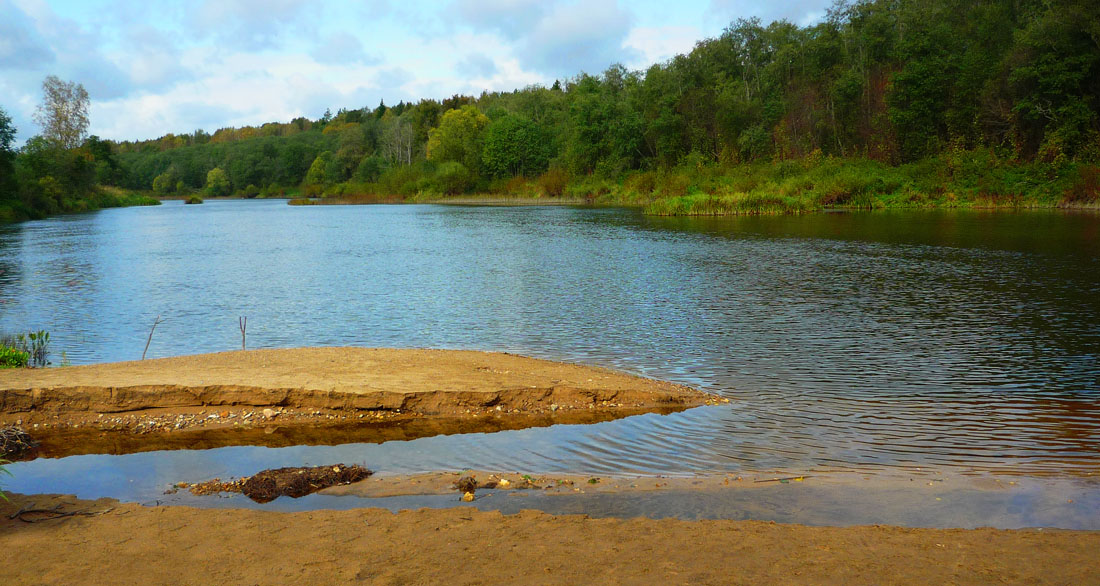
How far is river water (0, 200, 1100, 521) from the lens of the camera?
8.13 metres

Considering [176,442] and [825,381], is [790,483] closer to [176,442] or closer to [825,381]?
[825,381]

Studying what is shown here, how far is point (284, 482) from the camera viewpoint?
690 centimetres

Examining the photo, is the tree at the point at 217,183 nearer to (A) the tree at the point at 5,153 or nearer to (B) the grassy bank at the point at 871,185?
(A) the tree at the point at 5,153

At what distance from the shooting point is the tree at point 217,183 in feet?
514

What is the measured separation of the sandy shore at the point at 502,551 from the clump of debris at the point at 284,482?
766mm

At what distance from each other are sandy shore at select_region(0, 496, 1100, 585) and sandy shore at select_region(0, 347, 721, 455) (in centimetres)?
299

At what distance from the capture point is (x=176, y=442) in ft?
28.2

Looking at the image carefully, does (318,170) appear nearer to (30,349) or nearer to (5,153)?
(5,153)

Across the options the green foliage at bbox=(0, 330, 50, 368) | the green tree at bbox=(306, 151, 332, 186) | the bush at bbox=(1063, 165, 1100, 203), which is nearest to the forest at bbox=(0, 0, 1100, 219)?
the bush at bbox=(1063, 165, 1100, 203)

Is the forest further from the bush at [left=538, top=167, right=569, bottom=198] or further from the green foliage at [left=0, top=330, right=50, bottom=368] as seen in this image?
the green foliage at [left=0, top=330, right=50, bottom=368]

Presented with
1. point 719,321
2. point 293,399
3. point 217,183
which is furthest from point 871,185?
point 217,183

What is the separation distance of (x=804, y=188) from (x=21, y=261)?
48.4 metres

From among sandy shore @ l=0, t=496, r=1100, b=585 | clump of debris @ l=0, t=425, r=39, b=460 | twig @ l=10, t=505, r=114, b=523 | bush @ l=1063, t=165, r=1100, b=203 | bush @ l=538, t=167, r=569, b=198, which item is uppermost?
bush @ l=538, t=167, r=569, b=198

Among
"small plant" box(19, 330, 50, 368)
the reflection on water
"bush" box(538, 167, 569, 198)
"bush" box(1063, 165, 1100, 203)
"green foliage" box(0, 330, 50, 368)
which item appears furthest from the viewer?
"bush" box(538, 167, 569, 198)
